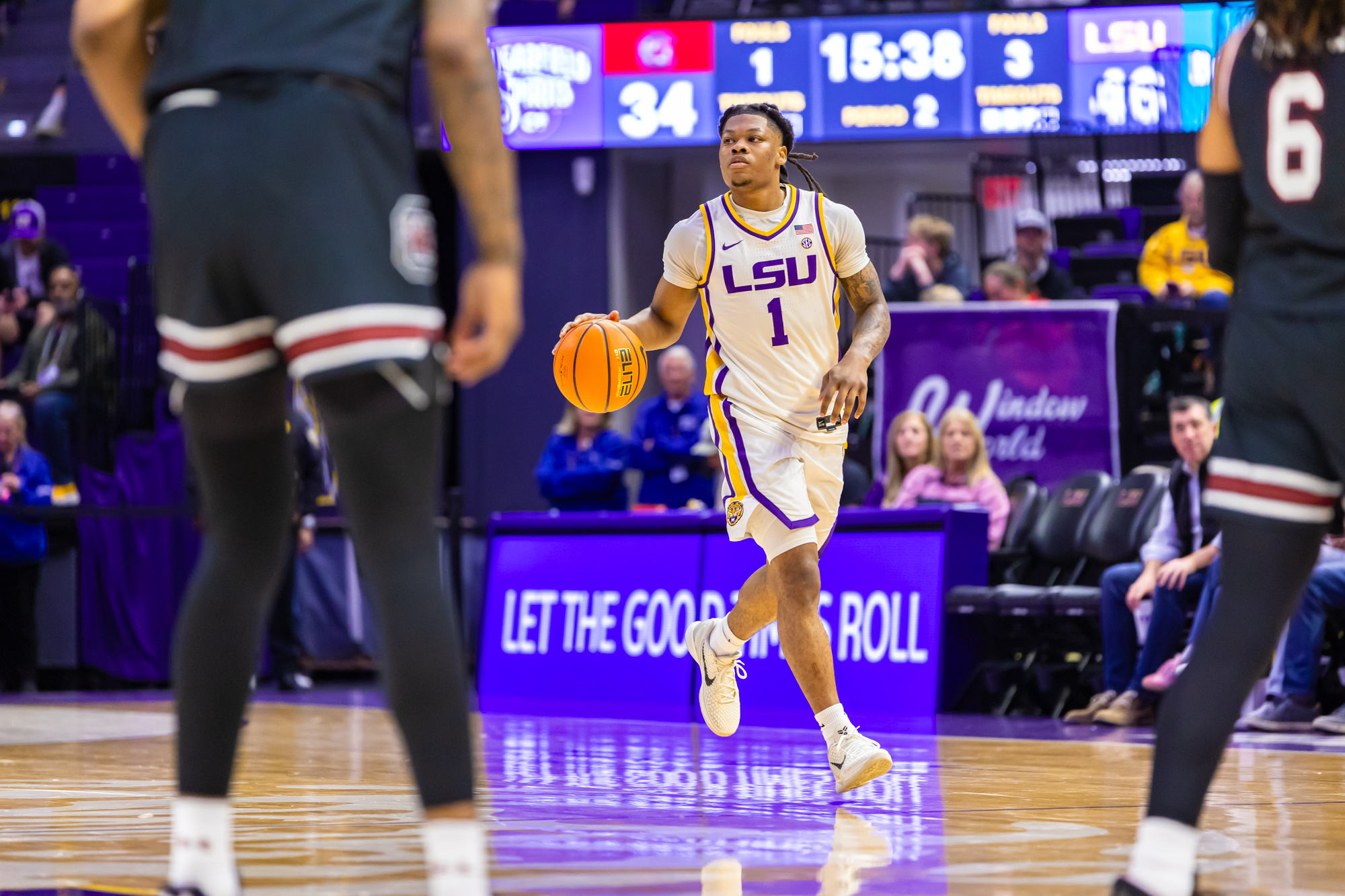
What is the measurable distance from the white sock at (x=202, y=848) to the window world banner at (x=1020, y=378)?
353 inches

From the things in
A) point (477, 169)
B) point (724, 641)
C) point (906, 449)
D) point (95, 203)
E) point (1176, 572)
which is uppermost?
point (95, 203)

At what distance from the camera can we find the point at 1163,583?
26.6 feet

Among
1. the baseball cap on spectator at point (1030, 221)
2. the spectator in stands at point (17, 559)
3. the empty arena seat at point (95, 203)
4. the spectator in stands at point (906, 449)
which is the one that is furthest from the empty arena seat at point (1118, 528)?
the empty arena seat at point (95, 203)

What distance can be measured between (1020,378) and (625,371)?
5.99 metres

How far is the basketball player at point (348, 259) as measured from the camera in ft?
7.95

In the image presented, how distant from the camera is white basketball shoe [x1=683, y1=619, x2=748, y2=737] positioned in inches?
226

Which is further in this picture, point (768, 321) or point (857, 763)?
point (768, 321)

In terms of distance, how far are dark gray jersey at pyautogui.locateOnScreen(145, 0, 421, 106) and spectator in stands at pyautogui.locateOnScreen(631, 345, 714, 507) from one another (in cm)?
813

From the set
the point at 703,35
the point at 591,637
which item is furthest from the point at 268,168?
the point at 703,35

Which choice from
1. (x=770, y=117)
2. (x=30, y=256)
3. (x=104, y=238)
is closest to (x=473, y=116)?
(x=770, y=117)

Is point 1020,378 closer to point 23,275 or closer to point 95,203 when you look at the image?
point 23,275

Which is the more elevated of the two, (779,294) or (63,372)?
(779,294)

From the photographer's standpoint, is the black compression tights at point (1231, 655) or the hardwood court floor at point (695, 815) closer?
the black compression tights at point (1231, 655)

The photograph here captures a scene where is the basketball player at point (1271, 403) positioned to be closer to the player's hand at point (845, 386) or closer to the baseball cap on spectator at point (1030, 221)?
the player's hand at point (845, 386)
